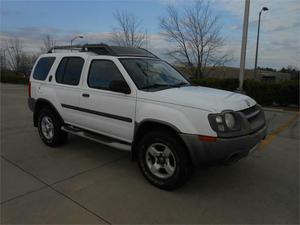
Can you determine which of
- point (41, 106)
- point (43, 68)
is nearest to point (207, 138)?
point (41, 106)

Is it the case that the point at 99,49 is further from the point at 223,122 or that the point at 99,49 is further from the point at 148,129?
the point at 223,122

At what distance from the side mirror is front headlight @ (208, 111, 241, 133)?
4.29ft

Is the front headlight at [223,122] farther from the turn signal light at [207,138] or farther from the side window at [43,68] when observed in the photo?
the side window at [43,68]

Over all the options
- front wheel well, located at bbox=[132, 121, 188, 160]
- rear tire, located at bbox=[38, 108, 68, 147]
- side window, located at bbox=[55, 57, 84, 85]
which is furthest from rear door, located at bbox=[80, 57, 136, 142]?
rear tire, located at bbox=[38, 108, 68, 147]

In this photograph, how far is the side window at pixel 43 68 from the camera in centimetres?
535

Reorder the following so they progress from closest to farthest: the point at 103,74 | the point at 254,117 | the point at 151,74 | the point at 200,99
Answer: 1. the point at 200,99
2. the point at 254,117
3. the point at 151,74
4. the point at 103,74

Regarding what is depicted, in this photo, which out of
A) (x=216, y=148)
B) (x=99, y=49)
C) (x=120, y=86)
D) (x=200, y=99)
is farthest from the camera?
(x=99, y=49)

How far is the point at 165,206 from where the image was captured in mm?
3156

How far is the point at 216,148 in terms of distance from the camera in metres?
3.07

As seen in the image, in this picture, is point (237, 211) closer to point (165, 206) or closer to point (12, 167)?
point (165, 206)

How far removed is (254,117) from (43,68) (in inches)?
168

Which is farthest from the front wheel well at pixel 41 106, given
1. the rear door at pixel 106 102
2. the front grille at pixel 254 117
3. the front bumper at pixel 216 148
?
the front grille at pixel 254 117

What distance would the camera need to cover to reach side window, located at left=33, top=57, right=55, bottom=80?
535 cm

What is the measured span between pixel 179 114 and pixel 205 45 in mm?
17678
